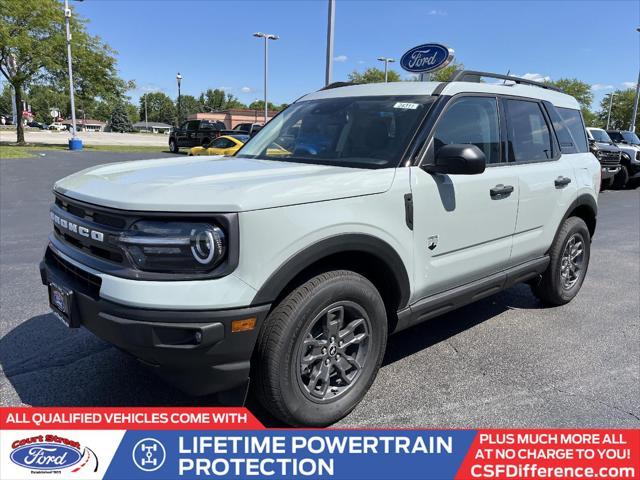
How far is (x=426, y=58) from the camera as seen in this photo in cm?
608

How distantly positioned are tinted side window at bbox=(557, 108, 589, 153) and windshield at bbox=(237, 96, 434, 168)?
2152mm

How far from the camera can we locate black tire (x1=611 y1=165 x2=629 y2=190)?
53.2 ft

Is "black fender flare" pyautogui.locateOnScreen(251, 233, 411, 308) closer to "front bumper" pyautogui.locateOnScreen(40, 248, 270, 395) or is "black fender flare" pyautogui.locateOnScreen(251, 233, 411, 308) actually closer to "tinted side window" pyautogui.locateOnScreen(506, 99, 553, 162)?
"front bumper" pyautogui.locateOnScreen(40, 248, 270, 395)

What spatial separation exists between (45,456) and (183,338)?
2.81ft

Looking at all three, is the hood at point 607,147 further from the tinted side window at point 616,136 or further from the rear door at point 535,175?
the rear door at point 535,175

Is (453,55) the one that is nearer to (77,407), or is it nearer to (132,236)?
(132,236)

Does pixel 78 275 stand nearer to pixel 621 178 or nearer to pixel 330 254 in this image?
pixel 330 254

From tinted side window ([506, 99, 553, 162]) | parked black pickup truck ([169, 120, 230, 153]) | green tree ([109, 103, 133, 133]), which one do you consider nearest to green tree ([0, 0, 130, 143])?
parked black pickup truck ([169, 120, 230, 153])

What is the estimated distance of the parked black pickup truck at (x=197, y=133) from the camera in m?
25.0

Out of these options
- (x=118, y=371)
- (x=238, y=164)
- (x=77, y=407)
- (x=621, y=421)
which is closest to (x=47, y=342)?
(x=118, y=371)

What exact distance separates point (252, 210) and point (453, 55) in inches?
178

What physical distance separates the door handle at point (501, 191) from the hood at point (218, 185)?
3.33 ft

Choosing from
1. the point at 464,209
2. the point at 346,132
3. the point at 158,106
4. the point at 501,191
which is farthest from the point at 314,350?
the point at 158,106

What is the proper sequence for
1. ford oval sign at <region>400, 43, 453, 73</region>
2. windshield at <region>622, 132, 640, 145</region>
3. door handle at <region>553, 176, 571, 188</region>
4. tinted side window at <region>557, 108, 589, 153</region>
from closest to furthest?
door handle at <region>553, 176, 571, 188</region> → tinted side window at <region>557, 108, 589, 153</region> → ford oval sign at <region>400, 43, 453, 73</region> → windshield at <region>622, 132, 640, 145</region>
